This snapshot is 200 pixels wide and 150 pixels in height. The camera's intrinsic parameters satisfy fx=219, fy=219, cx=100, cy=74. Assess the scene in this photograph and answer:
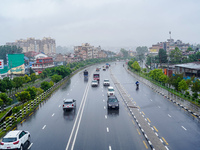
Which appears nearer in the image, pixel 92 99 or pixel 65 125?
pixel 65 125

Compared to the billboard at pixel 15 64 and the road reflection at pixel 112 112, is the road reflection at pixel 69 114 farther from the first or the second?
the billboard at pixel 15 64

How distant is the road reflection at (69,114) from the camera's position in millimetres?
25953

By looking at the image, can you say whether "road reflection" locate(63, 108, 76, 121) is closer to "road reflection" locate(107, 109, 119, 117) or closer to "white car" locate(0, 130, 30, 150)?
"road reflection" locate(107, 109, 119, 117)

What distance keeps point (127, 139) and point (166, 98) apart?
67.3ft

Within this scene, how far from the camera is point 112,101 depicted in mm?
30312

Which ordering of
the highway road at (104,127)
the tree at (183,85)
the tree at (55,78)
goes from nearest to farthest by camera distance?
the highway road at (104,127) < the tree at (183,85) < the tree at (55,78)

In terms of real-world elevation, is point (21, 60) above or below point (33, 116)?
above

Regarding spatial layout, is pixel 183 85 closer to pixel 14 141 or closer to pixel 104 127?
pixel 104 127

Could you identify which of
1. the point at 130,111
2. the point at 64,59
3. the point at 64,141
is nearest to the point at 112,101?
the point at 130,111

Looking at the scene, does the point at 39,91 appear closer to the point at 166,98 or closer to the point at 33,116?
the point at 33,116

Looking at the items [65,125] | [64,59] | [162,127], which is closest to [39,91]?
[65,125]

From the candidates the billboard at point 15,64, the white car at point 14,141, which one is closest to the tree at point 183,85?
the white car at point 14,141

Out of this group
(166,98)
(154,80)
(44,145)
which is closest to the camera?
(44,145)

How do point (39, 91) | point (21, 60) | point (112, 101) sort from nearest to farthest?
point (112, 101)
point (39, 91)
point (21, 60)
